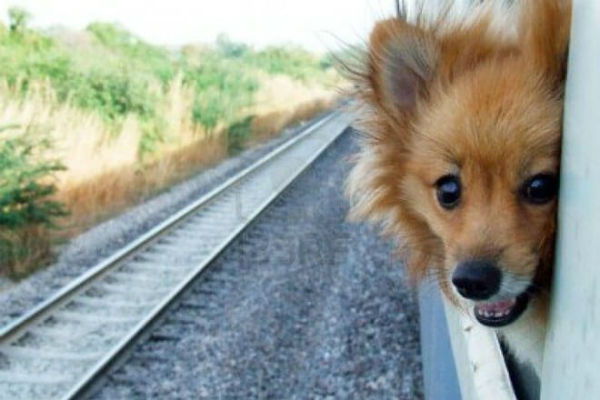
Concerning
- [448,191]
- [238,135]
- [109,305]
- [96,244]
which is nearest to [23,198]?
[96,244]

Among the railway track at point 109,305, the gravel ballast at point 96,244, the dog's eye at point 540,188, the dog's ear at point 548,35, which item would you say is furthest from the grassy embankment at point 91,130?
the railway track at point 109,305

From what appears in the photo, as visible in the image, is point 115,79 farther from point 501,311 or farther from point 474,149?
point 501,311

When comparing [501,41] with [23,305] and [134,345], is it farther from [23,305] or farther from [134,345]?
[23,305]

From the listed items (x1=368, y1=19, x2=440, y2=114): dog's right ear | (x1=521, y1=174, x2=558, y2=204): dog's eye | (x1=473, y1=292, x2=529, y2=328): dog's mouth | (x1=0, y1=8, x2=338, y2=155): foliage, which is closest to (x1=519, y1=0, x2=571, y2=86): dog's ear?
(x1=521, y1=174, x2=558, y2=204): dog's eye

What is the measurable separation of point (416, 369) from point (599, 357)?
500 centimetres

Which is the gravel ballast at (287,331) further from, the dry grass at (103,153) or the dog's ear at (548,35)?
the dog's ear at (548,35)

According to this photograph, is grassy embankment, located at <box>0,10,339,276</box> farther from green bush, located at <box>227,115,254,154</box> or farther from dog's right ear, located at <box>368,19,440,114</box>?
dog's right ear, located at <box>368,19,440,114</box>

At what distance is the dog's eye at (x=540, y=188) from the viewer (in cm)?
178

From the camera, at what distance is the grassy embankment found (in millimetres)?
8953

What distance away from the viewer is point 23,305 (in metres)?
7.16

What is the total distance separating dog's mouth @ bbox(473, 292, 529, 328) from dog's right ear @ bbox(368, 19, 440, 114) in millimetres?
715

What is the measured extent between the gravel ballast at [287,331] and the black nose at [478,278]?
3044mm

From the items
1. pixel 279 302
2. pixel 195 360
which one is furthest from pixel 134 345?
pixel 279 302

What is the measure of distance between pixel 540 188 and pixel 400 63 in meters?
0.72
